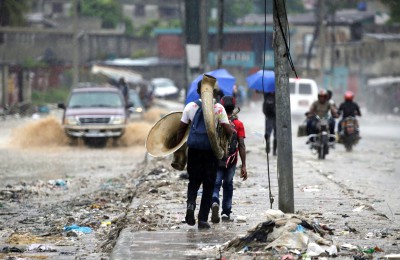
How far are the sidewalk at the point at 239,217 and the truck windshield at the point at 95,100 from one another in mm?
11292

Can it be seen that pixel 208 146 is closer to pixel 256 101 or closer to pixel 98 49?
pixel 256 101

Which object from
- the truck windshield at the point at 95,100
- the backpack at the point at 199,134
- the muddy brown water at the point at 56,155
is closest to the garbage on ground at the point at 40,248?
the backpack at the point at 199,134

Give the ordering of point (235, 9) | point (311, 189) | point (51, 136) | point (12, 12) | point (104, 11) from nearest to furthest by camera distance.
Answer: point (311, 189)
point (51, 136)
point (12, 12)
point (104, 11)
point (235, 9)

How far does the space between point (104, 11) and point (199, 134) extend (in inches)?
3235

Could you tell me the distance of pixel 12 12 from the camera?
203 feet

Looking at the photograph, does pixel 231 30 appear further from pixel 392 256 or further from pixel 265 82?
pixel 392 256

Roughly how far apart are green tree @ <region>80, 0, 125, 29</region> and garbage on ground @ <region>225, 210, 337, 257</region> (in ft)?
271

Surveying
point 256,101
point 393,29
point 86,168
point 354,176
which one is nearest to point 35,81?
point 256,101

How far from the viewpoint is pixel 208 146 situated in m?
11.5

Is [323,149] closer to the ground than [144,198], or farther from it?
closer to the ground

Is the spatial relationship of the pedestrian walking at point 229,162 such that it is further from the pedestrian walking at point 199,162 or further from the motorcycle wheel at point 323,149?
the motorcycle wheel at point 323,149

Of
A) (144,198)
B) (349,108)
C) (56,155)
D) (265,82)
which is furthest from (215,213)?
(56,155)

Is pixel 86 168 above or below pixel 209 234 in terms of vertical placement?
below

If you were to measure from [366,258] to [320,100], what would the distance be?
49.2ft
